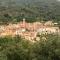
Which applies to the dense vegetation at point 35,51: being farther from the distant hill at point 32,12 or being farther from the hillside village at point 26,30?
the distant hill at point 32,12

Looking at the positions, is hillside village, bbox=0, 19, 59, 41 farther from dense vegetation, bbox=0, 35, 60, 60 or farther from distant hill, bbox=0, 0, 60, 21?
distant hill, bbox=0, 0, 60, 21

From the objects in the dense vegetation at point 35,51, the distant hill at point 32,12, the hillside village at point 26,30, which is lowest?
the dense vegetation at point 35,51

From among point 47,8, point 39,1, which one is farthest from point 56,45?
point 39,1

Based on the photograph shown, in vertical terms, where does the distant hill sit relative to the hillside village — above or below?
above

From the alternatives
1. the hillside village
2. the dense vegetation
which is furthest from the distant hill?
the dense vegetation

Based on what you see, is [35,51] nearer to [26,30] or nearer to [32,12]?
[26,30]

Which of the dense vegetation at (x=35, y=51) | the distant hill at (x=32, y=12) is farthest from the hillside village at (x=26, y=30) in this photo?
the distant hill at (x=32, y=12)

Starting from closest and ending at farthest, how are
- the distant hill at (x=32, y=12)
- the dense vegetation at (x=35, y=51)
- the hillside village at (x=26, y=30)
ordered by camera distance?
the dense vegetation at (x=35, y=51) → the hillside village at (x=26, y=30) → the distant hill at (x=32, y=12)

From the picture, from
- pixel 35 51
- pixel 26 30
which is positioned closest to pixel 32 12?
pixel 26 30

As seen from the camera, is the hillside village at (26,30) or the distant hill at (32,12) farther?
the distant hill at (32,12)

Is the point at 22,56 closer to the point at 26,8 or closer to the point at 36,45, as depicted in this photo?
the point at 36,45

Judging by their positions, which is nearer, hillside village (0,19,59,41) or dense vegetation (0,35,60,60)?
dense vegetation (0,35,60,60)
